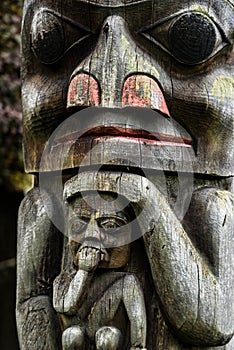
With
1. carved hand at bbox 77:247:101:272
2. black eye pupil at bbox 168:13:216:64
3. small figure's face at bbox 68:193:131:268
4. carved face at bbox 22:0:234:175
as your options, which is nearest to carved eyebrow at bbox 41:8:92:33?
carved face at bbox 22:0:234:175

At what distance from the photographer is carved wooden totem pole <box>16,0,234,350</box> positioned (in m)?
2.59

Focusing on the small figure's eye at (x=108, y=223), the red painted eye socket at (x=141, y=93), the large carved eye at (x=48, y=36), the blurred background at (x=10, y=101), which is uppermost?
the blurred background at (x=10, y=101)

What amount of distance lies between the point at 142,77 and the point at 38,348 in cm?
108

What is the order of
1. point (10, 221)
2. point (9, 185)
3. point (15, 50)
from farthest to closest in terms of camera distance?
point (10, 221) < point (9, 185) < point (15, 50)

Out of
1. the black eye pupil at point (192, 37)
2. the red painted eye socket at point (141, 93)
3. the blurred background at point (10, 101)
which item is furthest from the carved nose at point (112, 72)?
the blurred background at point (10, 101)

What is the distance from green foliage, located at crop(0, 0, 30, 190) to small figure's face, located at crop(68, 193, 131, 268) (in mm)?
4075

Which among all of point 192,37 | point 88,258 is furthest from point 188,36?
point 88,258

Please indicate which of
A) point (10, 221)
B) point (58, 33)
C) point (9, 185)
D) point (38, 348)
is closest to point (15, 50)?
point (9, 185)

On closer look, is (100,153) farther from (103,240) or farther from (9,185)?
(9,185)

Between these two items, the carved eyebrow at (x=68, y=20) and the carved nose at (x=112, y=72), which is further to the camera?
the carved eyebrow at (x=68, y=20)

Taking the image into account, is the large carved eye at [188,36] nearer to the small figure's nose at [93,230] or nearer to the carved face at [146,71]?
the carved face at [146,71]

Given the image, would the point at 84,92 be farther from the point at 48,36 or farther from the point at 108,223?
the point at 108,223

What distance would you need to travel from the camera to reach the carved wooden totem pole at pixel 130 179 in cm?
259

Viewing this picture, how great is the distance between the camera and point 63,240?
2.89 m
